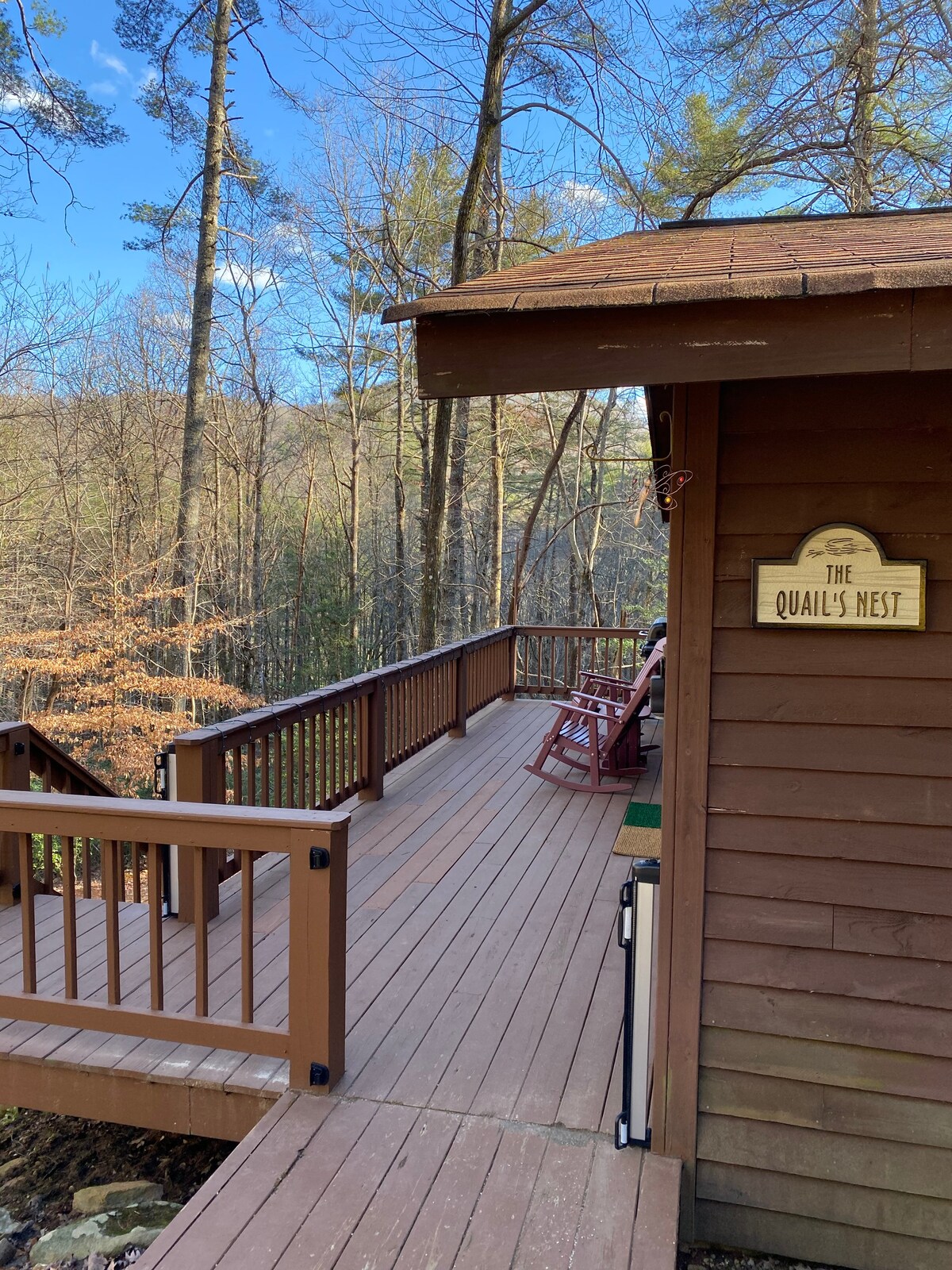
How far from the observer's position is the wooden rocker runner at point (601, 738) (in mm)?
5242

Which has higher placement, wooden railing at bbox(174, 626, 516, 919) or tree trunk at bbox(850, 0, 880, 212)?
tree trunk at bbox(850, 0, 880, 212)

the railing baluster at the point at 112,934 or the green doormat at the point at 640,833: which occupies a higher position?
the railing baluster at the point at 112,934

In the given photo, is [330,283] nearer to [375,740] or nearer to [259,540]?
[259,540]

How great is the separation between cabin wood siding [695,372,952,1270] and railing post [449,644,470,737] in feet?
15.7

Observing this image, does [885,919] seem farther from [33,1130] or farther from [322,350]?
[322,350]

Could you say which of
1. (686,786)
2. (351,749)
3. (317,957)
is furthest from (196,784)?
(686,786)

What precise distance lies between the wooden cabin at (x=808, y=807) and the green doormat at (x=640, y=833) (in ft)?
6.33

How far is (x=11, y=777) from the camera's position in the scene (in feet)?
11.1

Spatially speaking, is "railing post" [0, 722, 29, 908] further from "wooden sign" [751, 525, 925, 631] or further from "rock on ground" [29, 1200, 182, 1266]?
"wooden sign" [751, 525, 925, 631]

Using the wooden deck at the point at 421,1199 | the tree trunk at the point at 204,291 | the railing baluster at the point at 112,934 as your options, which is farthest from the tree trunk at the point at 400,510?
the wooden deck at the point at 421,1199

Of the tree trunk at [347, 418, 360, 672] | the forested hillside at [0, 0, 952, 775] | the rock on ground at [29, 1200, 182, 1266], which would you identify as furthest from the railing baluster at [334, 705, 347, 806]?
the tree trunk at [347, 418, 360, 672]

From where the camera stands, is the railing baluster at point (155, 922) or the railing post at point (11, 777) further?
the railing post at point (11, 777)

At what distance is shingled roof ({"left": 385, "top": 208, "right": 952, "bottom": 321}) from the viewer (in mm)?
1440

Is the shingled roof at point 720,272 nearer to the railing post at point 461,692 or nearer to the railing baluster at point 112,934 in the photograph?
the railing baluster at point 112,934
